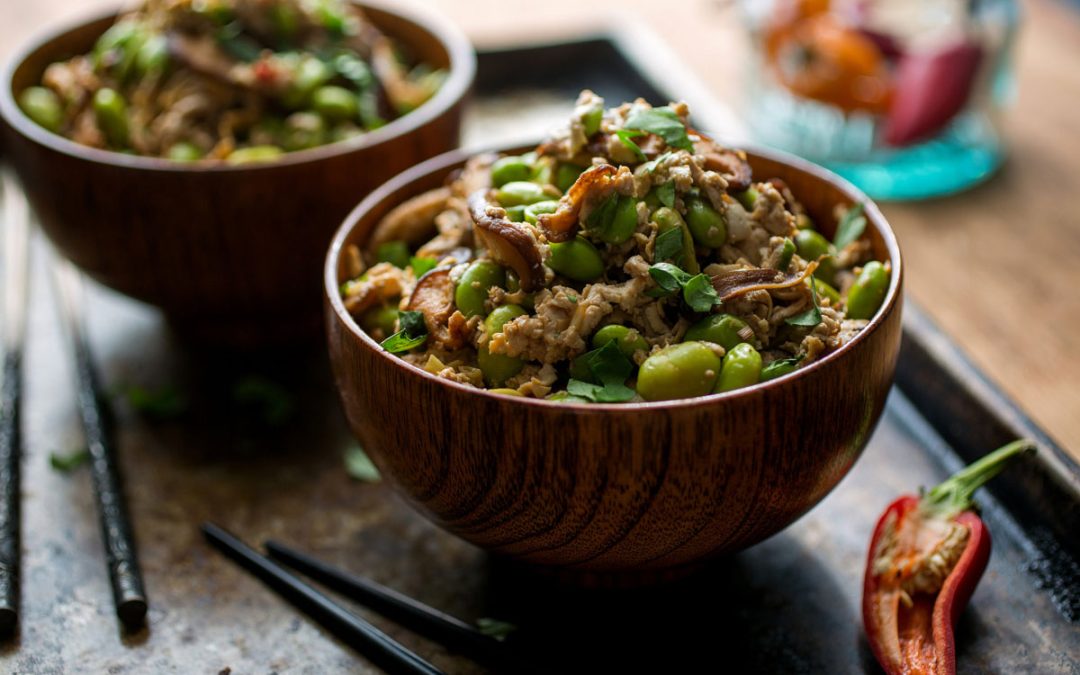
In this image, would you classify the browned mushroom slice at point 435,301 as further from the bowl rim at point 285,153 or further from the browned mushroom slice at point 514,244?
the bowl rim at point 285,153

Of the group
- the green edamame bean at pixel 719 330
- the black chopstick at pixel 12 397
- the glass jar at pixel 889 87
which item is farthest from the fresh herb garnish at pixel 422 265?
the glass jar at pixel 889 87

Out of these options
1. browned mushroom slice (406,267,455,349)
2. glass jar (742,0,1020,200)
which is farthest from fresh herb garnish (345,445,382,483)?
glass jar (742,0,1020,200)

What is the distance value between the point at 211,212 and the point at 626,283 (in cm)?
92

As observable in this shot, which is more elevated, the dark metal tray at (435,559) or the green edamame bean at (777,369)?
the green edamame bean at (777,369)

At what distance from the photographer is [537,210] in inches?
68.1

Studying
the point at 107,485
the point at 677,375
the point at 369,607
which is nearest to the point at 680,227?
the point at 677,375

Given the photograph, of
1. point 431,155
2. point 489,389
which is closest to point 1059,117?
point 431,155

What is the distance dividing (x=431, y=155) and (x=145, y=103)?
2.01 ft

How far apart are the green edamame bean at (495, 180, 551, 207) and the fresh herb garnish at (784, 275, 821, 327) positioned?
42cm

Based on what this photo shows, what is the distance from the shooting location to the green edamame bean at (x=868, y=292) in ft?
5.63

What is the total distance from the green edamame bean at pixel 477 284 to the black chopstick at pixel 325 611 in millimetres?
510

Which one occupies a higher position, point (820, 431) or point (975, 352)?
point (820, 431)

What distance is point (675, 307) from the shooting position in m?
1.67

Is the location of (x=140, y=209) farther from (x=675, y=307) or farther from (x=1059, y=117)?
(x=1059, y=117)
